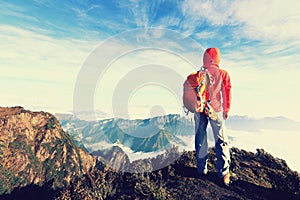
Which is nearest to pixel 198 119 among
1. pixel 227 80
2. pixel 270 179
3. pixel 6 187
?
pixel 227 80

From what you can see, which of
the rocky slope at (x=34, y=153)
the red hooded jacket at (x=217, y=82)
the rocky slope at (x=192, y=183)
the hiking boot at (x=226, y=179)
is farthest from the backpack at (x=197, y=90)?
the rocky slope at (x=34, y=153)

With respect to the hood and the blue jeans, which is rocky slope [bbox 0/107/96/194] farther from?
the hood

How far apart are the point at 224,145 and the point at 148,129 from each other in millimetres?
8916

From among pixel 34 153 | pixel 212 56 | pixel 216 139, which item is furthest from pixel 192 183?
pixel 34 153

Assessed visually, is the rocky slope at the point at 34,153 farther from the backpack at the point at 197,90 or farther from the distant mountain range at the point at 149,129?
the backpack at the point at 197,90

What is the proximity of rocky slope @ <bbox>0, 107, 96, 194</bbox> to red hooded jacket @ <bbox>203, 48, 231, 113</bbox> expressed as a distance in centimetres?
14685

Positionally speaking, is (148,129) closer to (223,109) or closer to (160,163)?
(160,163)

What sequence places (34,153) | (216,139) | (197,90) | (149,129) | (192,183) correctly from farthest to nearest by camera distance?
(34,153), (149,129), (192,183), (216,139), (197,90)

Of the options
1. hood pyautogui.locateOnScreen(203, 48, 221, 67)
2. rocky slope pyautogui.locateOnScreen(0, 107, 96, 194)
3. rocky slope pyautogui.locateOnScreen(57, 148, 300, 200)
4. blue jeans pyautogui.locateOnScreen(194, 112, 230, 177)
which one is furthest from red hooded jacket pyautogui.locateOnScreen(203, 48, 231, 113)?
rocky slope pyautogui.locateOnScreen(0, 107, 96, 194)

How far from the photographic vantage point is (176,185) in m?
13.3

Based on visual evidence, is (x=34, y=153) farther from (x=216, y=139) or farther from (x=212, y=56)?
(x=212, y=56)

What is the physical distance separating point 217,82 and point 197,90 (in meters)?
0.98

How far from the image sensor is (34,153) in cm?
17075

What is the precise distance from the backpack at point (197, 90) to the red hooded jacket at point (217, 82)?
0.92ft
